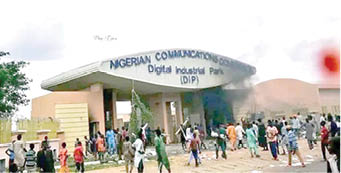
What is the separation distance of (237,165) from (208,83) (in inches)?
537

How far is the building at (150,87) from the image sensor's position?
792 inches

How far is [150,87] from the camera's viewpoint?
2369cm

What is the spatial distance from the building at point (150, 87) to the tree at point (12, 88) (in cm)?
197

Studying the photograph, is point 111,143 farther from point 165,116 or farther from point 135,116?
point 165,116

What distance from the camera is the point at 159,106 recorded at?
2616 cm

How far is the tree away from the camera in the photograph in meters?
23.4

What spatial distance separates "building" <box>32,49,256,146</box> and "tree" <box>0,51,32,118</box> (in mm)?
1968

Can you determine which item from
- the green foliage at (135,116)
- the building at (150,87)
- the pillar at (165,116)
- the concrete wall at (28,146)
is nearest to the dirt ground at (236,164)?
the concrete wall at (28,146)

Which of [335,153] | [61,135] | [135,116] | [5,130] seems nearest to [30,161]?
[5,130]

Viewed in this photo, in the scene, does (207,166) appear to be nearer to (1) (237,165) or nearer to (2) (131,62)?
(1) (237,165)

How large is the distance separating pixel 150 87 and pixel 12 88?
9.23 meters

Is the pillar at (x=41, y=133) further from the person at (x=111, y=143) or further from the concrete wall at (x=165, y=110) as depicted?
the concrete wall at (x=165, y=110)

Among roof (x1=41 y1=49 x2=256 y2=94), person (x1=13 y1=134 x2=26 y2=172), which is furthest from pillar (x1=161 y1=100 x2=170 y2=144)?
person (x1=13 y1=134 x2=26 y2=172)

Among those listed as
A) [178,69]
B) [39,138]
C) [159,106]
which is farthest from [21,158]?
[159,106]
